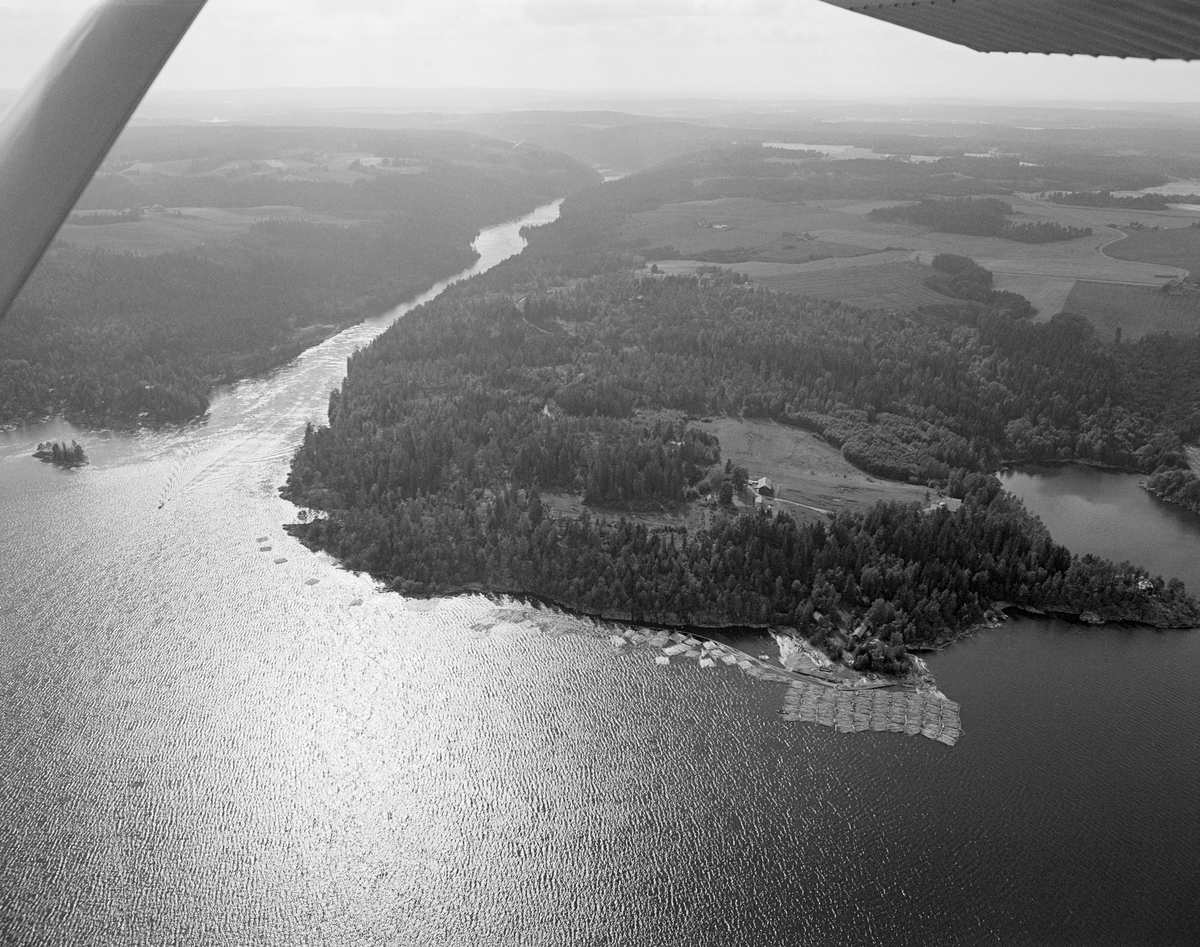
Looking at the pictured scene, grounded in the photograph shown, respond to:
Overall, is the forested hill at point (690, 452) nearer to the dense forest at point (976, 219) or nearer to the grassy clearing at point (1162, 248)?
the grassy clearing at point (1162, 248)

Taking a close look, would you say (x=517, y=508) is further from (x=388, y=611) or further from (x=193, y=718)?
(x=193, y=718)

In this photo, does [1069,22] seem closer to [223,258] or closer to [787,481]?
[787,481]

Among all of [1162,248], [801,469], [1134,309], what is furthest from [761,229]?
[801,469]

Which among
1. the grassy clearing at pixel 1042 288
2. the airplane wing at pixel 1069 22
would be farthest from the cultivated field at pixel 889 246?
the airplane wing at pixel 1069 22

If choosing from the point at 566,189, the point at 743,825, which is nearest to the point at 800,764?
the point at 743,825

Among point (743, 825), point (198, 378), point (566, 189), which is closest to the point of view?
point (743, 825)
